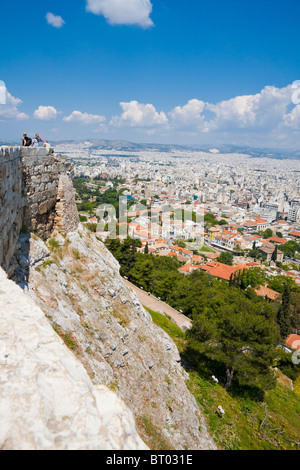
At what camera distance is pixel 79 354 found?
4480 millimetres

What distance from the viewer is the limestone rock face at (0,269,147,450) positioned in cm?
134

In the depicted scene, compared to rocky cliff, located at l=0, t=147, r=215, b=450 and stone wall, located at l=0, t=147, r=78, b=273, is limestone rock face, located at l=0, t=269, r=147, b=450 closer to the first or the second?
rocky cliff, located at l=0, t=147, r=215, b=450

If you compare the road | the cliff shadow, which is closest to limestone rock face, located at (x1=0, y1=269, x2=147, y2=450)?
the cliff shadow

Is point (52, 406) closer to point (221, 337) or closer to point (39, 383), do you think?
point (39, 383)

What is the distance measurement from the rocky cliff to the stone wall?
58mm

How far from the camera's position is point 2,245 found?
3.69 metres

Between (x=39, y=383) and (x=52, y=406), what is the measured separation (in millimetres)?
163

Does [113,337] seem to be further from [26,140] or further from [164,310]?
[164,310]

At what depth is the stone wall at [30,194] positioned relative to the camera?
151 inches

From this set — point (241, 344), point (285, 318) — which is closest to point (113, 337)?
point (241, 344)

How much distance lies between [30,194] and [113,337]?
3.56 meters

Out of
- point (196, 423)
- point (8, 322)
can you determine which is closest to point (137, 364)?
point (196, 423)

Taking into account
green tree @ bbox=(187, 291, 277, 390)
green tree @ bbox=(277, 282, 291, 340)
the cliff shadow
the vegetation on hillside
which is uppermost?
the cliff shadow

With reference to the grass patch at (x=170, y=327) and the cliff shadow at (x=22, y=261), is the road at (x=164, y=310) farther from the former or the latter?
the cliff shadow at (x=22, y=261)
